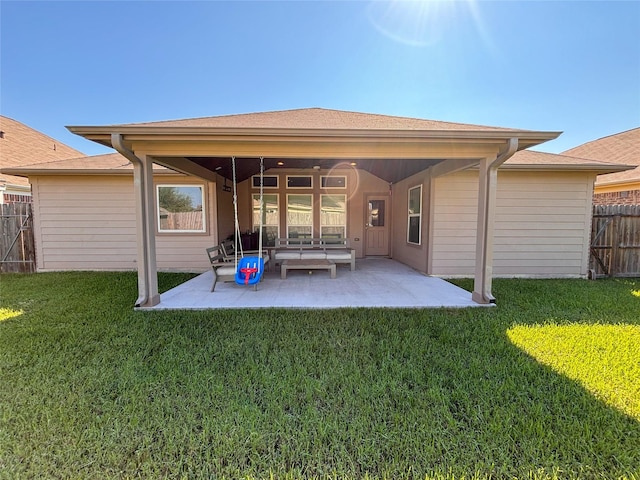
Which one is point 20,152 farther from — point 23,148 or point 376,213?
point 376,213

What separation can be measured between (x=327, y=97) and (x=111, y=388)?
1146cm

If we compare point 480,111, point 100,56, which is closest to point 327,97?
point 480,111

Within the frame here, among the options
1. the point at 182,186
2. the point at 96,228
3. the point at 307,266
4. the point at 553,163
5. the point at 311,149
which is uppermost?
the point at 553,163

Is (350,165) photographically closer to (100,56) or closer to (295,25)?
(295,25)

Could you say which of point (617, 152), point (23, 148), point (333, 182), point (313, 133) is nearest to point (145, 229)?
point (313, 133)

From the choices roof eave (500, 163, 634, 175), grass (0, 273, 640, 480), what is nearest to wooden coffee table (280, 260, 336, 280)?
grass (0, 273, 640, 480)

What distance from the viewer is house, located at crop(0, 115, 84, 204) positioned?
8656 mm

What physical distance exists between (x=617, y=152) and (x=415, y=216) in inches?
338

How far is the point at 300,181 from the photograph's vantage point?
28.8ft

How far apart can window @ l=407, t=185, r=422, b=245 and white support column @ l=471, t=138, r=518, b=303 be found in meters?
2.52

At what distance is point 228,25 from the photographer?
7969 millimetres

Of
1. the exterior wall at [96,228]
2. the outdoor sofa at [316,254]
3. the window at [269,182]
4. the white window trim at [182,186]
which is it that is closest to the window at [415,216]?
the outdoor sofa at [316,254]

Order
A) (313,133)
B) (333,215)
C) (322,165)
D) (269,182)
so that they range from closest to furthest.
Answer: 1. (313,133)
2. (322,165)
3. (269,182)
4. (333,215)

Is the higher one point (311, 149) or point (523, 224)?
point (311, 149)
